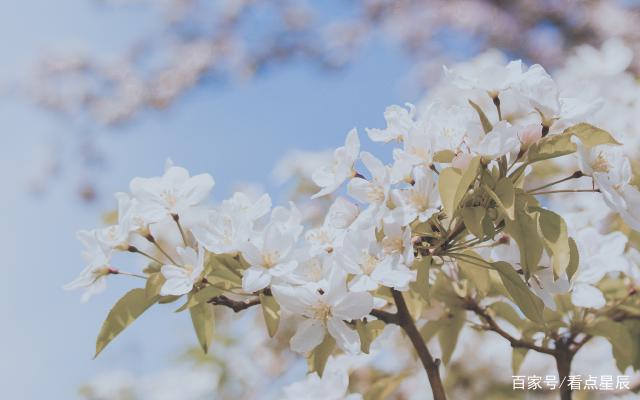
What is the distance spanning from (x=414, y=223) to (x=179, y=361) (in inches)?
59.5

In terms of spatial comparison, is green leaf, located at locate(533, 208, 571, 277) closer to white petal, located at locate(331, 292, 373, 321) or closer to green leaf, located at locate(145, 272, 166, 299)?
white petal, located at locate(331, 292, 373, 321)

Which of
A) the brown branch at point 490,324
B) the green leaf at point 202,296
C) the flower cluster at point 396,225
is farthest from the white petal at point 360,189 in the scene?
the brown branch at point 490,324

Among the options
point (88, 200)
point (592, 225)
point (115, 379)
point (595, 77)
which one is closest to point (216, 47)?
point (88, 200)

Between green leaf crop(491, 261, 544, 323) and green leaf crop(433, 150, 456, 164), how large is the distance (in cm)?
16

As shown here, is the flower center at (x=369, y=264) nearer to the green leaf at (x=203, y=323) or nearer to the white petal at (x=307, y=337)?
the white petal at (x=307, y=337)

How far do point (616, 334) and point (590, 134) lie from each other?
0.39m

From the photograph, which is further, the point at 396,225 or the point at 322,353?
the point at 322,353

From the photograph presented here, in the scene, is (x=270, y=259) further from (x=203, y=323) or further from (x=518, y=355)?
(x=518, y=355)

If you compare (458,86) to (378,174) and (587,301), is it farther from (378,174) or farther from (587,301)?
(587,301)

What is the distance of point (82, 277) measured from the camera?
0.92m

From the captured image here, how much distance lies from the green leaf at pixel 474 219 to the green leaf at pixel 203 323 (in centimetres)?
34

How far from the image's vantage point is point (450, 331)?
43.2 inches

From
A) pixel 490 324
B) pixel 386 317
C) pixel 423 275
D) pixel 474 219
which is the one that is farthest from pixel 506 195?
pixel 490 324

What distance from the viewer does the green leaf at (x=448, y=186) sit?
28.8 inches
